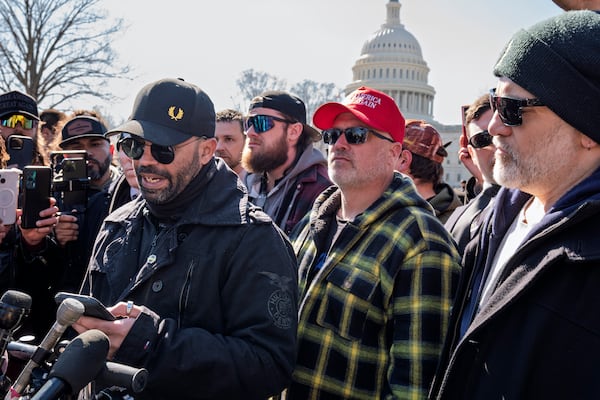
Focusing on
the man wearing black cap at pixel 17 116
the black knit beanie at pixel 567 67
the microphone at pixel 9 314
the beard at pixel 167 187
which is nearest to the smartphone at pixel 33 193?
the beard at pixel 167 187

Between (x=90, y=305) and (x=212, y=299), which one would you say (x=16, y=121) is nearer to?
(x=212, y=299)

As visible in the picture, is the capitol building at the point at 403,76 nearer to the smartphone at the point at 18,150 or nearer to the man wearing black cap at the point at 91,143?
the man wearing black cap at the point at 91,143

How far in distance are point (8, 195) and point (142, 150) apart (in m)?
1.37

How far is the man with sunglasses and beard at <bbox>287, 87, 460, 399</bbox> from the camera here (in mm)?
2646

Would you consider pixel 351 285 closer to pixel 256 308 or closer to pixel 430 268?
pixel 430 268

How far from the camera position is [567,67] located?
Result: 1.97 m

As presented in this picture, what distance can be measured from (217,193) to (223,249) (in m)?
0.32

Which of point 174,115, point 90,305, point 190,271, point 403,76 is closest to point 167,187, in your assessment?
point 174,115

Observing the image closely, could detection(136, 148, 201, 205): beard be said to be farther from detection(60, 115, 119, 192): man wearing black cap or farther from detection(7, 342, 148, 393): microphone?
detection(60, 115, 119, 192): man wearing black cap

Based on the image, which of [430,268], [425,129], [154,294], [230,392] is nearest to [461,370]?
[430,268]

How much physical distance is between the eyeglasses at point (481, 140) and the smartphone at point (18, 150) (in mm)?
3601

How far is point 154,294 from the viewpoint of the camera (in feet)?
7.84

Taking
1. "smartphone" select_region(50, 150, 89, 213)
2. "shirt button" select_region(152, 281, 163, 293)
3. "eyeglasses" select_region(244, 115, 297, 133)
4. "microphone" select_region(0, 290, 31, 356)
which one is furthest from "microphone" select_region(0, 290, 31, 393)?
"eyeglasses" select_region(244, 115, 297, 133)

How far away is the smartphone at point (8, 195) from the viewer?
347 cm
